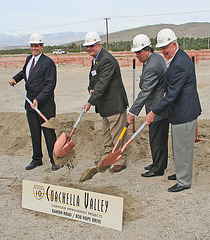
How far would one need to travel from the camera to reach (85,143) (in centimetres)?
580

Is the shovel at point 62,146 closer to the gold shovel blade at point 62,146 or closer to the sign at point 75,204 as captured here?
the gold shovel blade at point 62,146

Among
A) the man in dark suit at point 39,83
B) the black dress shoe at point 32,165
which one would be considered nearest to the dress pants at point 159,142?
the man in dark suit at point 39,83

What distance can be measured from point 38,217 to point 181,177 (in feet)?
5.97

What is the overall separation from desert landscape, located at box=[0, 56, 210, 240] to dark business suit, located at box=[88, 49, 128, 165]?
28.9 inches

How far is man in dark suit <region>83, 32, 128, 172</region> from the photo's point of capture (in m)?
4.26

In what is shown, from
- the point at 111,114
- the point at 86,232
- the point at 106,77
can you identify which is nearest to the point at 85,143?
the point at 111,114

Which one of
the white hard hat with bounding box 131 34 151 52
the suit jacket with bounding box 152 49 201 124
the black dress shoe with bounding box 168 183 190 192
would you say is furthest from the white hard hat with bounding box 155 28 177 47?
the black dress shoe with bounding box 168 183 190 192

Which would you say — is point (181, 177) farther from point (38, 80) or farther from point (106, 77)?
point (38, 80)

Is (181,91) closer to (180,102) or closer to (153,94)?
(180,102)

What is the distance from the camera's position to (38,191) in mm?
3414

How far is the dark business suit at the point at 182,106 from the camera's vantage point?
3.36 metres

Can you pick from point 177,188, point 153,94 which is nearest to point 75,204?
point 177,188

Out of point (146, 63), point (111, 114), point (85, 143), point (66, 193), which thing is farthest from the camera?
point (85, 143)

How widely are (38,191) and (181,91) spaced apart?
204cm
